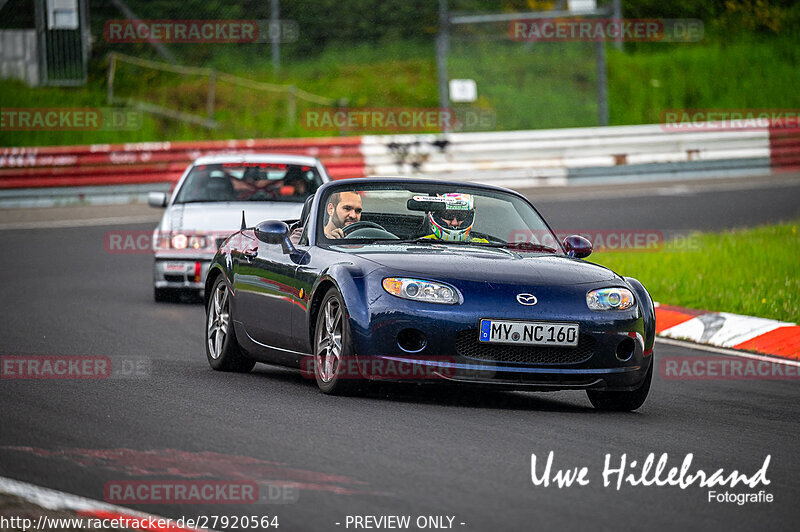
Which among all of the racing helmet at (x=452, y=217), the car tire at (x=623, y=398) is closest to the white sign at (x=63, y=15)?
the racing helmet at (x=452, y=217)

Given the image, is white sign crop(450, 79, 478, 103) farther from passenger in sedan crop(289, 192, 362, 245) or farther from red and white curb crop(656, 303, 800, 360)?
passenger in sedan crop(289, 192, 362, 245)

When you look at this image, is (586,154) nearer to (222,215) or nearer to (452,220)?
(222,215)

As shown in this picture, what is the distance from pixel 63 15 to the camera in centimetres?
2995

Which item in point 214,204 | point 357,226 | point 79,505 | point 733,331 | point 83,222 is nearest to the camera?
point 79,505

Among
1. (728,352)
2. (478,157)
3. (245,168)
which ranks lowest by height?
(728,352)

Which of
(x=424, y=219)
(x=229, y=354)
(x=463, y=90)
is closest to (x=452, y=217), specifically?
(x=424, y=219)

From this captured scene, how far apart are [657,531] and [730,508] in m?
0.59

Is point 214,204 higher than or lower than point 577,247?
lower

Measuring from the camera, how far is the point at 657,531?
5480 mm

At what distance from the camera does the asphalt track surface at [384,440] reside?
228 inches

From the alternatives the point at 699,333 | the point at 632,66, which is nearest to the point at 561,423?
the point at 699,333

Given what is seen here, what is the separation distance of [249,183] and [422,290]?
7744 millimetres

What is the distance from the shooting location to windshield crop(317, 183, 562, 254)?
939 cm

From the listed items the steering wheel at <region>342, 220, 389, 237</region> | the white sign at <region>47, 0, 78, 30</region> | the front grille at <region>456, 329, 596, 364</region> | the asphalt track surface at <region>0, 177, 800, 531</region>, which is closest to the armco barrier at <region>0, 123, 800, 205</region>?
the white sign at <region>47, 0, 78, 30</region>
